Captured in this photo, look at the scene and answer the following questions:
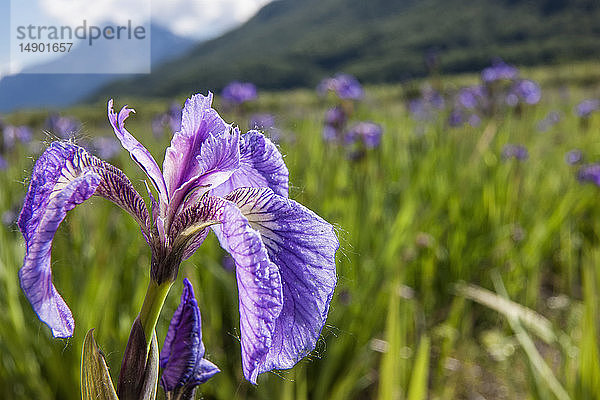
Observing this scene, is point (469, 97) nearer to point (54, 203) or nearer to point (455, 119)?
point (455, 119)

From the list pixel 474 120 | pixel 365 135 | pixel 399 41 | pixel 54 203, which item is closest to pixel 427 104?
pixel 474 120

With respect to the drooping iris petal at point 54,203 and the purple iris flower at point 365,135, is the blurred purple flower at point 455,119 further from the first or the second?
the drooping iris petal at point 54,203

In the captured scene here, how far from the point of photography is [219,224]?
1.61 ft

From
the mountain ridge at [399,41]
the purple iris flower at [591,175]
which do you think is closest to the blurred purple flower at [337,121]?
the purple iris flower at [591,175]

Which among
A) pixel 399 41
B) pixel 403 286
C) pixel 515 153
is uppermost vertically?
pixel 399 41

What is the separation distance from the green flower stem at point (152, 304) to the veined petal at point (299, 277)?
105 millimetres

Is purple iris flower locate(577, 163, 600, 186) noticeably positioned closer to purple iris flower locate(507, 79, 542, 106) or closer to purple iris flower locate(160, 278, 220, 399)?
purple iris flower locate(507, 79, 542, 106)

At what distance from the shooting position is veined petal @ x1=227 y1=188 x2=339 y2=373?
447mm

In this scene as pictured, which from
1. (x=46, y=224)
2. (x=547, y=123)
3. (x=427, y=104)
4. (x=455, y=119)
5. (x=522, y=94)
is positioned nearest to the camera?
(x=46, y=224)

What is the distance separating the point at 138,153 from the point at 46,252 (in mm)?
129

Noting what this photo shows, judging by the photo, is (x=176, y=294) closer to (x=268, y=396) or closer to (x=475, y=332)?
(x=268, y=396)

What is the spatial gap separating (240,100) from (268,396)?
2553mm

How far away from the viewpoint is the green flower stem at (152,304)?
1.55 ft

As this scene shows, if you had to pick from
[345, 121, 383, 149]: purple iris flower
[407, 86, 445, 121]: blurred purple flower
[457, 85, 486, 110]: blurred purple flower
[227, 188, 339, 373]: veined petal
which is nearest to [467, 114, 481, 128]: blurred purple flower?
[457, 85, 486, 110]: blurred purple flower
